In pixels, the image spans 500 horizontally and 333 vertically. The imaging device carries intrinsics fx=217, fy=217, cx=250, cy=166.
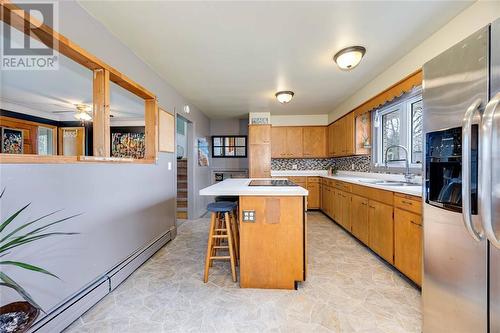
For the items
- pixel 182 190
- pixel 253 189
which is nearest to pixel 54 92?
pixel 182 190

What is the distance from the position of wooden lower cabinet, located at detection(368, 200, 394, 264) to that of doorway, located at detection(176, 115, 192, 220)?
3.35 meters

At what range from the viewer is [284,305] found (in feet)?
5.81

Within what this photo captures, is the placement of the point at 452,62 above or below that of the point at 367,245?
above

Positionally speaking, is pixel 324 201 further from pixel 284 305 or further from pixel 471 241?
pixel 471 241

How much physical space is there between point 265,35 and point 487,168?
1951 millimetres

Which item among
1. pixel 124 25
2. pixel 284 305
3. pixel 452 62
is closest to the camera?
pixel 452 62

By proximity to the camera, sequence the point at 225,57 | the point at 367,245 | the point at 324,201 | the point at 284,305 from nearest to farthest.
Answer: the point at 284,305 < the point at 225,57 < the point at 367,245 < the point at 324,201

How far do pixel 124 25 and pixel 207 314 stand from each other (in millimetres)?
2555

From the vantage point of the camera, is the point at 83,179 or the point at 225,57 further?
the point at 225,57

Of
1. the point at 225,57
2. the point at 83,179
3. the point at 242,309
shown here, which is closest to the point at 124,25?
the point at 225,57

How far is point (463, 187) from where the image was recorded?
104cm

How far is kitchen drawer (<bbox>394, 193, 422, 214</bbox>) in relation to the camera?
1931 mm

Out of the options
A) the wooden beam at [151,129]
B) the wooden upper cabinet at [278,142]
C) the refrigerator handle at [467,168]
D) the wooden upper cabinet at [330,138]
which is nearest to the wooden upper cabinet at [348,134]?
the wooden upper cabinet at [330,138]

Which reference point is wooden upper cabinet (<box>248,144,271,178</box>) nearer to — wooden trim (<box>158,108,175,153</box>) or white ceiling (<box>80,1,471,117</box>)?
white ceiling (<box>80,1,471,117</box>)
